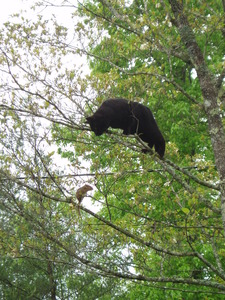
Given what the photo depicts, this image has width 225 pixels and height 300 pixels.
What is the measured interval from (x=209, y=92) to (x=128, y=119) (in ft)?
6.03

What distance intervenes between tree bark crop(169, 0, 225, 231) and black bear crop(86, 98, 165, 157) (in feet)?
4.21

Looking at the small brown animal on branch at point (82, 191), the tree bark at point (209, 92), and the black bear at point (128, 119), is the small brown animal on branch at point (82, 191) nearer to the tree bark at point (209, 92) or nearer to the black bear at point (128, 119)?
the tree bark at point (209, 92)

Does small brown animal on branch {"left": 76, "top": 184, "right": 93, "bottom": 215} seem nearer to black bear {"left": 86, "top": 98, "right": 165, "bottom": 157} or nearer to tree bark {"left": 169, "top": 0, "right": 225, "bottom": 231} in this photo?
tree bark {"left": 169, "top": 0, "right": 225, "bottom": 231}

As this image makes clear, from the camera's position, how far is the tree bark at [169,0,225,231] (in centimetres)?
411

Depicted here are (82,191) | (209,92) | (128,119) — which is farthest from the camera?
(128,119)

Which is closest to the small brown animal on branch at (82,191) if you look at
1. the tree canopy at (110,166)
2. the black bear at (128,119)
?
the tree canopy at (110,166)

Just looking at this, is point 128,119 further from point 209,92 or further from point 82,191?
point 82,191

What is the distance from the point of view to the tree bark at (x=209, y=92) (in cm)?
411

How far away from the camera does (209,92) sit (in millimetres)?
4355

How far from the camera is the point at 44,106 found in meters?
4.52

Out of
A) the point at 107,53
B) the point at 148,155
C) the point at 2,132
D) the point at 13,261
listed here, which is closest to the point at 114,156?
the point at 148,155

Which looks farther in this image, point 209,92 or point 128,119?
point 128,119

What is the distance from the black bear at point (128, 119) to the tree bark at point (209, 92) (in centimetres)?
128

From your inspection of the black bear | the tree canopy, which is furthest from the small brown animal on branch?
the black bear
